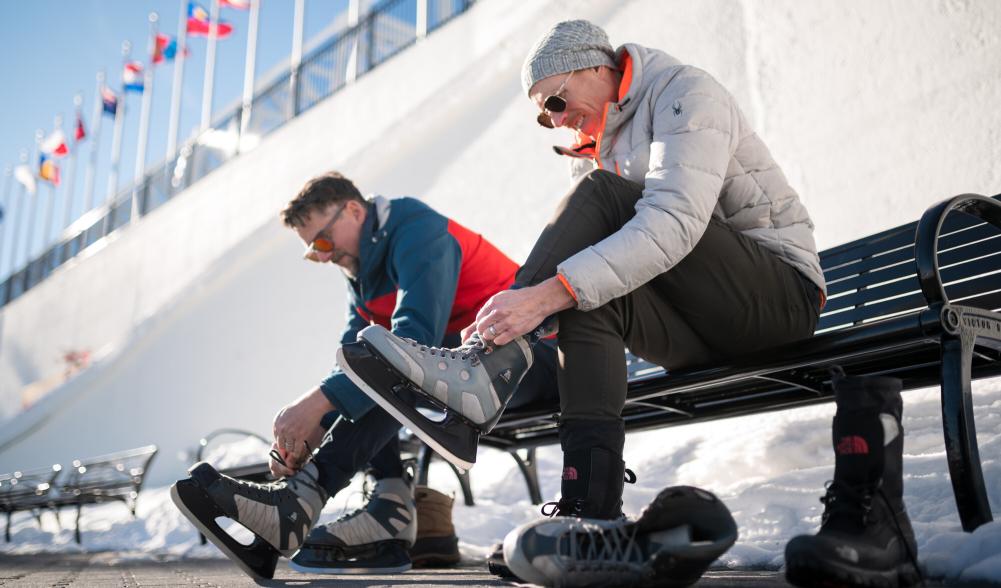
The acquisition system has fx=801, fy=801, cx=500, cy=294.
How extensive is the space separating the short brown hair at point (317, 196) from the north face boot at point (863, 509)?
4.99 feet

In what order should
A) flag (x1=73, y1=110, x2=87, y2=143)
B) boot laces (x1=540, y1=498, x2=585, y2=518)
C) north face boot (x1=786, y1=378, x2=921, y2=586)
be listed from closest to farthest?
north face boot (x1=786, y1=378, x2=921, y2=586) < boot laces (x1=540, y1=498, x2=585, y2=518) < flag (x1=73, y1=110, x2=87, y2=143)

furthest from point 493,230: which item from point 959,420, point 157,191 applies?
point 157,191

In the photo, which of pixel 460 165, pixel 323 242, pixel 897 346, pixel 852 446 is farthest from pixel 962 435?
pixel 460 165

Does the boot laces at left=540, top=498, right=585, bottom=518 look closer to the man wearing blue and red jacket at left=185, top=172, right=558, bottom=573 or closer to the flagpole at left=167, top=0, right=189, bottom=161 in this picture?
the man wearing blue and red jacket at left=185, top=172, right=558, bottom=573

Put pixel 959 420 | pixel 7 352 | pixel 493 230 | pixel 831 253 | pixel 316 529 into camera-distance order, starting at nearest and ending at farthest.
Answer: pixel 959 420
pixel 316 529
pixel 831 253
pixel 493 230
pixel 7 352

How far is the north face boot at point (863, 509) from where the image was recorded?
100 centimetres

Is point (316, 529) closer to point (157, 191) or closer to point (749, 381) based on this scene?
point (749, 381)

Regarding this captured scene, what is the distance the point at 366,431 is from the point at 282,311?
238 inches

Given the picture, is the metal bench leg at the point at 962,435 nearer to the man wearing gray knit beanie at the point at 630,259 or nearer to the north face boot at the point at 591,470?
the man wearing gray knit beanie at the point at 630,259

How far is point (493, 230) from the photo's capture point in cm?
579

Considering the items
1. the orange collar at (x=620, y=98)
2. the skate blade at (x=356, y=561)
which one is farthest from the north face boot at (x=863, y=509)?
the skate blade at (x=356, y=561)

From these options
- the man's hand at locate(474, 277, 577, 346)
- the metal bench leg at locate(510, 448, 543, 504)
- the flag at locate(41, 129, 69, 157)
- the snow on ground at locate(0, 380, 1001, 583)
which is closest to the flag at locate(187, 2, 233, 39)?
the flag at locate(41, 129, 69, 157)

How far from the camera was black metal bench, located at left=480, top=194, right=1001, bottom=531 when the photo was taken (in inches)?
51.5

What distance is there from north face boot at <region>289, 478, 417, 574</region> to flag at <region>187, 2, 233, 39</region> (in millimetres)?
17169
